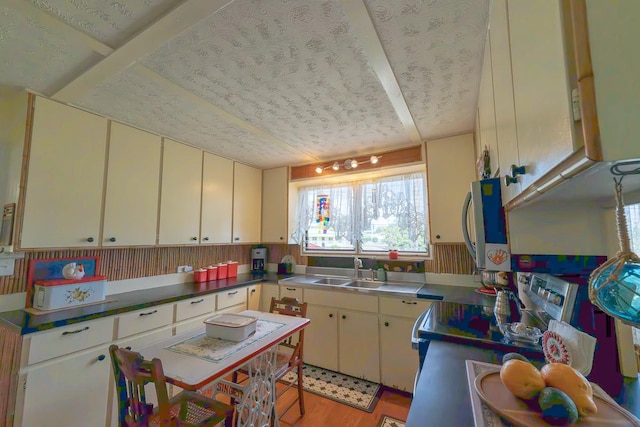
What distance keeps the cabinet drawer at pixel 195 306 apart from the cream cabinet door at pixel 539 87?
8.24ft

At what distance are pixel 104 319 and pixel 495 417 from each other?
2.24 metres

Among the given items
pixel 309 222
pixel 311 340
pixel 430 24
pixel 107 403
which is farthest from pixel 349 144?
pixel 107 403

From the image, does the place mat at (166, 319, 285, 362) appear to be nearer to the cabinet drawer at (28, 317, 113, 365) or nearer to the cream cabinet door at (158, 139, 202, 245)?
the cabinet drawer at (28, 317, 113, 365)

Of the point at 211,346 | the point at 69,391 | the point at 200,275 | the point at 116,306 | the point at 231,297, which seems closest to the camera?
the point at 211,346

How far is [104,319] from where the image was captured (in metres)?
1.76

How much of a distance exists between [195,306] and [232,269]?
0.85m

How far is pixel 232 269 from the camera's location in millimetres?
3162

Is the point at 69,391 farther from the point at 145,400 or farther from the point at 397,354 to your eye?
the point at 397,354

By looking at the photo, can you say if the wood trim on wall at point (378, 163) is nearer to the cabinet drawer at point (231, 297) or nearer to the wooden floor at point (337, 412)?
the cabinet drawer at point (231, 297)

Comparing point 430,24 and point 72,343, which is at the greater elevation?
point 430,24

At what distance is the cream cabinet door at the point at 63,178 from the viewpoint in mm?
1667

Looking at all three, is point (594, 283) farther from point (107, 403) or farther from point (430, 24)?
point (107, 403)

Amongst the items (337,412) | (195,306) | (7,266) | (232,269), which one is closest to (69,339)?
(7,266)

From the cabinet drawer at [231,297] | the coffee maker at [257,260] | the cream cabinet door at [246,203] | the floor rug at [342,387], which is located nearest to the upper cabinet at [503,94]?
the floor rug at [342,387]
